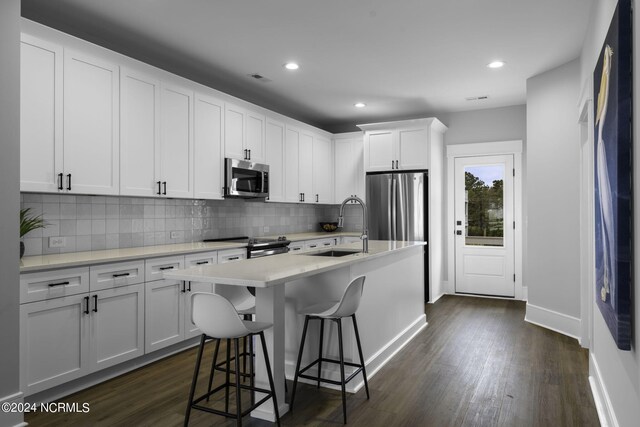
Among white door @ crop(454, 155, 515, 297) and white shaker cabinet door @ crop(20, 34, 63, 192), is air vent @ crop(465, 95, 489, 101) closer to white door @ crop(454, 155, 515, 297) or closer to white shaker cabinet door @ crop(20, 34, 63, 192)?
white door @ crop(454, 155, 515, 297)

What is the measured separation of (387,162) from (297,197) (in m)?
1.41

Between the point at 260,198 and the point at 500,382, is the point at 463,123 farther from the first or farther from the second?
the point at 500,382

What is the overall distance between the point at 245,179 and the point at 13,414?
3.01 m

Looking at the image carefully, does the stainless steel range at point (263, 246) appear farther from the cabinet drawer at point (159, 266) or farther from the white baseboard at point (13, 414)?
the white baseboard at point (13, 414)

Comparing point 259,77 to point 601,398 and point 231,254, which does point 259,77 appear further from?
point 601,398

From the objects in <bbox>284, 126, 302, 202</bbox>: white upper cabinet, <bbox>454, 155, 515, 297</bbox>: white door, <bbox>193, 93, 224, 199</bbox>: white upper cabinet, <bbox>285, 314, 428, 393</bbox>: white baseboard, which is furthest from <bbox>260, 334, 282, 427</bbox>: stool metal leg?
<bbox>454, 155, 515, 297</bbox>: white door

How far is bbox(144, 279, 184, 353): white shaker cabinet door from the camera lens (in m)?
3.40

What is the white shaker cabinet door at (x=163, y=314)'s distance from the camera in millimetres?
3396

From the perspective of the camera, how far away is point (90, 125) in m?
3.26

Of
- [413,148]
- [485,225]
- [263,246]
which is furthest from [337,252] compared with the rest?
[485,225]

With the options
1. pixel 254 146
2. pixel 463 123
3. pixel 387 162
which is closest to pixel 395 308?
pixel 254 146

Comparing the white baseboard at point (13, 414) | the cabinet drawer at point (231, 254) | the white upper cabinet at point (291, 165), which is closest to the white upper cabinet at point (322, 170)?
the white upper cabinet at point (291, 165)

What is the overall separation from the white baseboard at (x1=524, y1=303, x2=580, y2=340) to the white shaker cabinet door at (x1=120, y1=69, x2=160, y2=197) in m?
4.10

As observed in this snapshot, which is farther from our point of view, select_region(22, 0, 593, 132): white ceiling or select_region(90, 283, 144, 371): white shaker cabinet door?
select_region(22, 0, 593, 132): white ceiling
